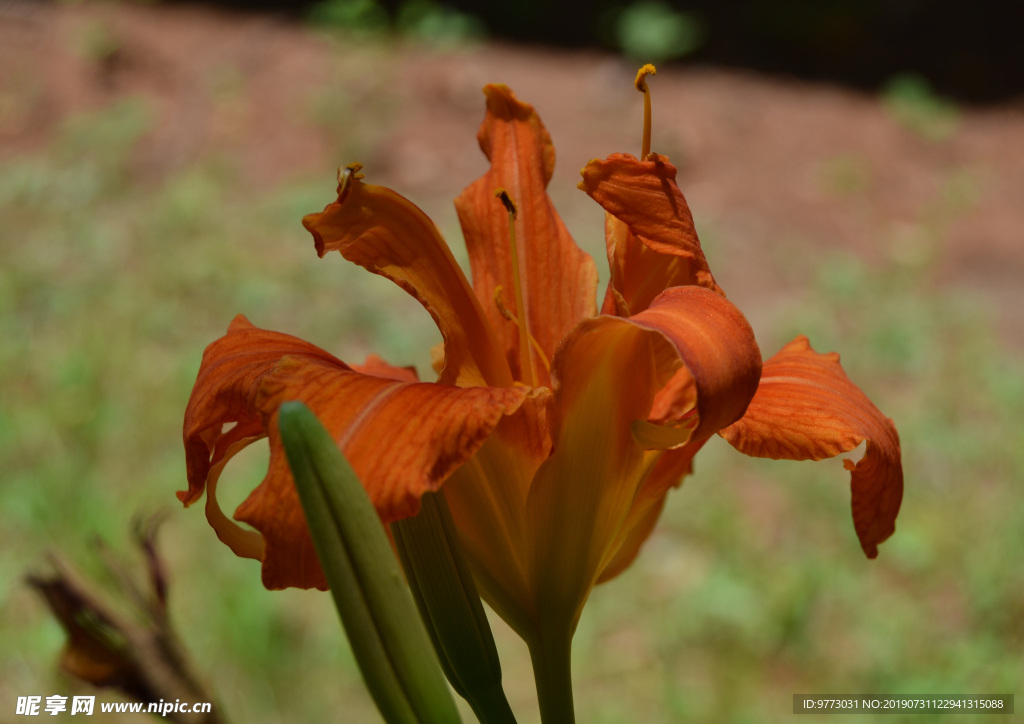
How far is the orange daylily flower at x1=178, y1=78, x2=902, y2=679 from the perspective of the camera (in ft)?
1.57

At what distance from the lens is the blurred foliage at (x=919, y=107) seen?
4344 millimetres

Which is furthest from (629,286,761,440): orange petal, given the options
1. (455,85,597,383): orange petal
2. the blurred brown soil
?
the blurred brown soil

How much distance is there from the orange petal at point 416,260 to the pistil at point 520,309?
0.09 feet

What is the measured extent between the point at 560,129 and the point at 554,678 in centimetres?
376

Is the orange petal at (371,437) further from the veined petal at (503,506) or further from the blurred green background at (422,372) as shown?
the blurred green background at (422,372)

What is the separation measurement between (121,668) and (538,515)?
10.3 inches

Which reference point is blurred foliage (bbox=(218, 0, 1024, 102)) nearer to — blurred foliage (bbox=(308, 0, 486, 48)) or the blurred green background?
blurred foliage (bbox=(308, 0, 486, 48))

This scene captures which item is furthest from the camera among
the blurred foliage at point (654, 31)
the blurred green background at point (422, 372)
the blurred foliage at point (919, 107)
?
the blurred foliage at point (654, 31)

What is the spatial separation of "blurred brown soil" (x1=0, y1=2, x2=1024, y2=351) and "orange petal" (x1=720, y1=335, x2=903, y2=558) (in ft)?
8.92

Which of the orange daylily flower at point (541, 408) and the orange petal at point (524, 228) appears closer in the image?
the orange daylily flower at point (541, 408)

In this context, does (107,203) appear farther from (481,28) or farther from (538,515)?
(538,515)

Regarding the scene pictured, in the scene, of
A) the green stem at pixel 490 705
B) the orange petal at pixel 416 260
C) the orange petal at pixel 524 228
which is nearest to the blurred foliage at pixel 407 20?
the orange petal at pixel 524 228

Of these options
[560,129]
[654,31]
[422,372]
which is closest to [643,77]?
[422,372]

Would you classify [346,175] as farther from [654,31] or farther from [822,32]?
[822,32]
